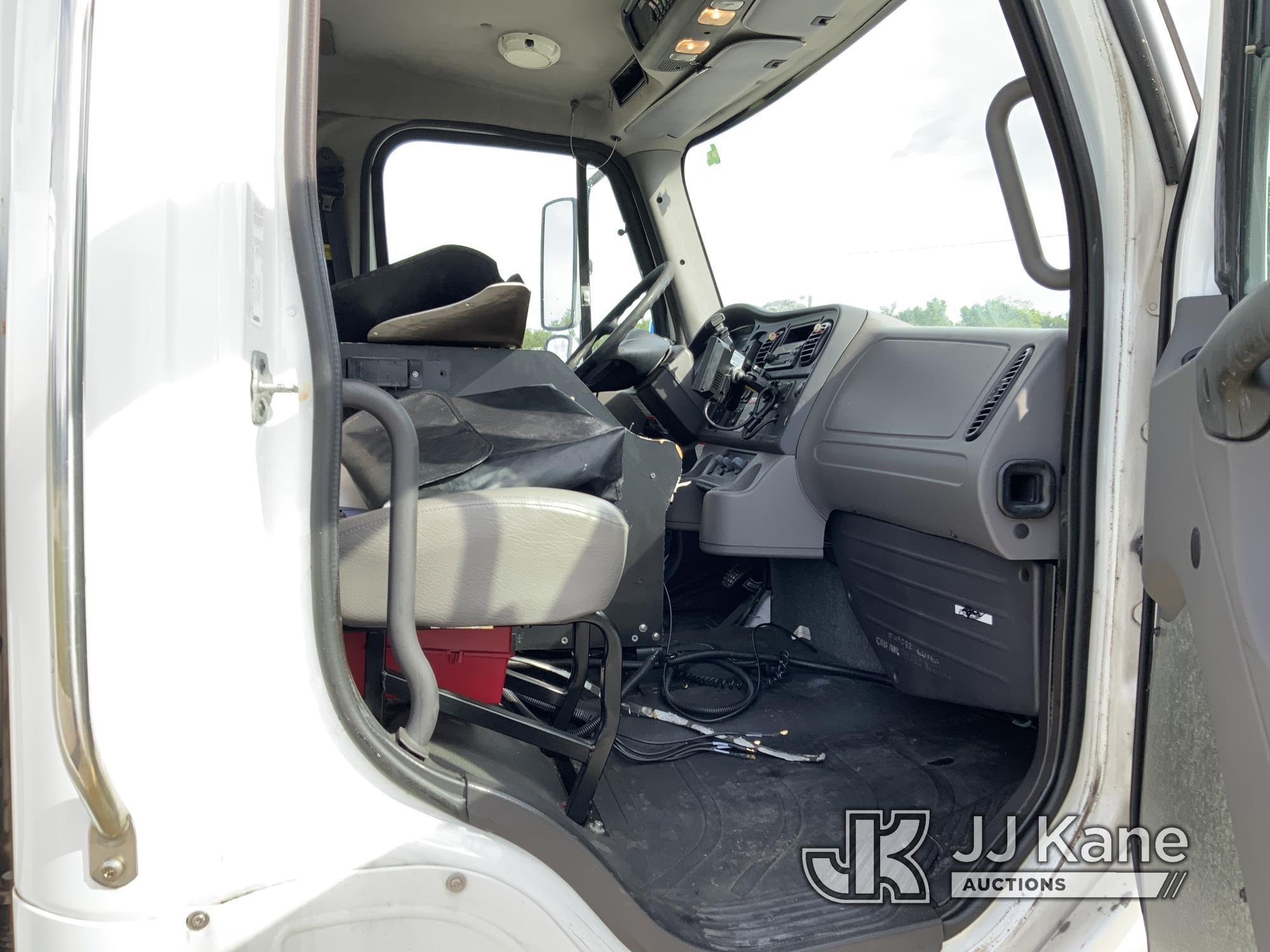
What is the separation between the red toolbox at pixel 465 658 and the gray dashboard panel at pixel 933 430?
88cm

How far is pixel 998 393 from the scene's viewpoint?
5.14ft

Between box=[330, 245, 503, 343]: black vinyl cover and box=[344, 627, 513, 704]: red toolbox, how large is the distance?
688 mm

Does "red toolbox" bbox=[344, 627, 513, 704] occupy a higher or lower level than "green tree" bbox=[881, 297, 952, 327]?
lower

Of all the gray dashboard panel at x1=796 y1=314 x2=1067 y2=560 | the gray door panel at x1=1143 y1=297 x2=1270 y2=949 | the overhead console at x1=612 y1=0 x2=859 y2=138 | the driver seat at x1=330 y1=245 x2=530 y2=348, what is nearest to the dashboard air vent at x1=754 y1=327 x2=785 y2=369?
the gray dashboard panel at x1=796 y1=314 x2=1067 y2=560

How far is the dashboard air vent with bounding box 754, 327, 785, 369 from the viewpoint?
246 cm

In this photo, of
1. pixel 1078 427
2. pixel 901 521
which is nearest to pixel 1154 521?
pixel 1078 427

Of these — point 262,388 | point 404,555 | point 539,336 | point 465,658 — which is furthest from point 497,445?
point 539,336

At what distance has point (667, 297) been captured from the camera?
9.82 feet

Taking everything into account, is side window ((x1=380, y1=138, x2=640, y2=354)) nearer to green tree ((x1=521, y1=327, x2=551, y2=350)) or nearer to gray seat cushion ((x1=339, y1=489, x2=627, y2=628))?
green tree ((x1=521, y1=327, x2=551, y2=350))

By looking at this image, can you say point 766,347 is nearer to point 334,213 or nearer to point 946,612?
point 946,612

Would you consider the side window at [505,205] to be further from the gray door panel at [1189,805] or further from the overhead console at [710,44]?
the gray door panel at [1189,805]

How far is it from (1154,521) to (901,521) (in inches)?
29.8

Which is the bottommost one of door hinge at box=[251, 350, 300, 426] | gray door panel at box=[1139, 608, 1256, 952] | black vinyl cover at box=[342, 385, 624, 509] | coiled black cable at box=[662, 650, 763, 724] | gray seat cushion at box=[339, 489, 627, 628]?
coiled black cable at box=[662, 650, 763, 724]

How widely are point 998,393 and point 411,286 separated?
1.19 m
